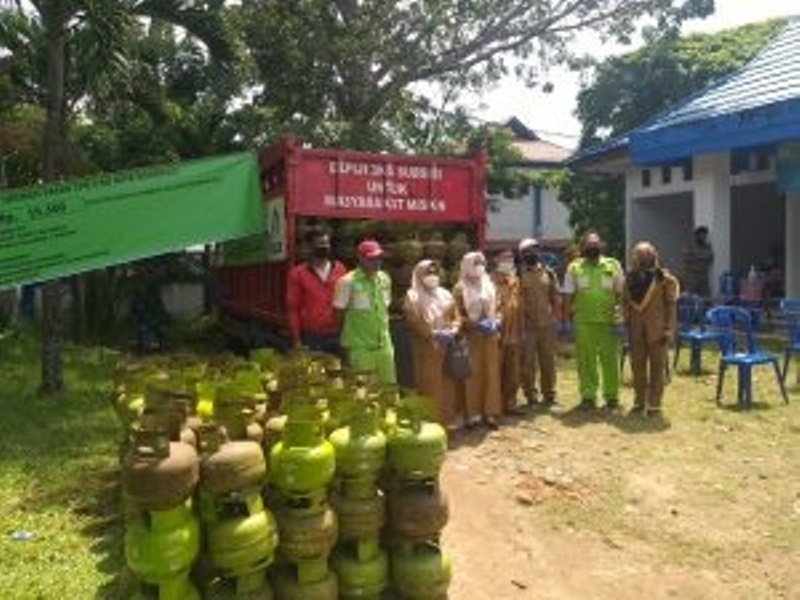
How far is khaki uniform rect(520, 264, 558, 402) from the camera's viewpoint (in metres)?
9.70

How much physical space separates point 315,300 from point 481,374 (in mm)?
1597

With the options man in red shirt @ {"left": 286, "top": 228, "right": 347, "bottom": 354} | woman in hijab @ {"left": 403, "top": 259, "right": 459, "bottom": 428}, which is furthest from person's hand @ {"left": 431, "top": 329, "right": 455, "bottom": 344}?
man in red shirt @ {"left": 286, "top": 228, "right": 347, "bottom": 354}

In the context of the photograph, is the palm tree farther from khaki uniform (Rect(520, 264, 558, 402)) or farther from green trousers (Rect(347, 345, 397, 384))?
khaki uniform (Rect(520, 264, 558, 402))

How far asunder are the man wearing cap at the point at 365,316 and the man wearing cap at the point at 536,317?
74.0 inches

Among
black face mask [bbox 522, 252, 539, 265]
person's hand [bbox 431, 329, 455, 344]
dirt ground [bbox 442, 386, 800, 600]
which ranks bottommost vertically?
dirt ground [bbox 442, 386, 800, 600]

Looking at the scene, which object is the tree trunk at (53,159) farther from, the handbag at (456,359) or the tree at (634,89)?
the tree at (634,89)

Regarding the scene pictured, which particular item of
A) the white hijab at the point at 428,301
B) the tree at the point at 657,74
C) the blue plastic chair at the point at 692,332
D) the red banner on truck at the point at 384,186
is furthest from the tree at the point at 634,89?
the white hijab at the point at 428,301

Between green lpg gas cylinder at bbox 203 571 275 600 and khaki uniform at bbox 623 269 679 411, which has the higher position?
khaki uniform at bbox 623 269 679 411

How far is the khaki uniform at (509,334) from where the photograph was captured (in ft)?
30.5

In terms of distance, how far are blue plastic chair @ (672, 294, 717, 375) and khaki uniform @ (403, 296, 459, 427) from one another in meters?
3.62

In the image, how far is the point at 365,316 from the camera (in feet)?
26.7

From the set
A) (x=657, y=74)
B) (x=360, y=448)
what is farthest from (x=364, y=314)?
(x=657, y=74)

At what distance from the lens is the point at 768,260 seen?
18297 millimetres

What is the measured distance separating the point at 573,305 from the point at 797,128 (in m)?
6.88
